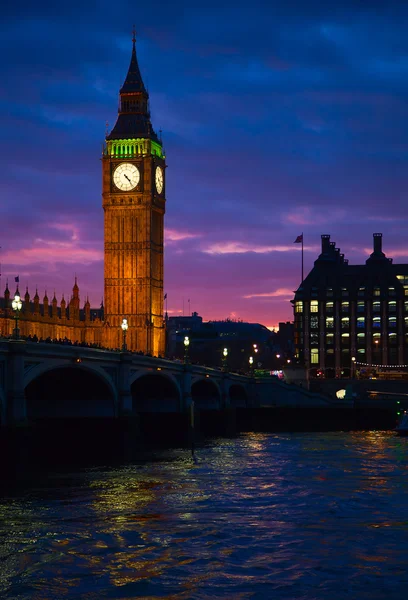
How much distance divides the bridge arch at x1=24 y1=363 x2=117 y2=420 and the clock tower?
73887 mm

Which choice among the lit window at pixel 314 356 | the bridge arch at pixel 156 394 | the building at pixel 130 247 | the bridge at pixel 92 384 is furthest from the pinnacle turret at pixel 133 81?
the bridge arch at pixel 156 394

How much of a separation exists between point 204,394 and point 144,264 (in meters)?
46.2

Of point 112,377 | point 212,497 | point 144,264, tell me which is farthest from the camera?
point 144,264

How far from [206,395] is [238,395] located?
17.5 m

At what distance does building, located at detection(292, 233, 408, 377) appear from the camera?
178000 millimetres

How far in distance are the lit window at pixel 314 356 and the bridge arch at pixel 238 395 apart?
173 feet

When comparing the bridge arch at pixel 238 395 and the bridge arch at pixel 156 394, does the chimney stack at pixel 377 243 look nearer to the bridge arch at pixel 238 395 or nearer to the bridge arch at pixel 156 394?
the bridge arch at pixel 238 395

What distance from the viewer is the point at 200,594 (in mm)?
28984

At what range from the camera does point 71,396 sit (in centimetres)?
7575

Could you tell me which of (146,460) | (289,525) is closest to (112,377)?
(146,460)

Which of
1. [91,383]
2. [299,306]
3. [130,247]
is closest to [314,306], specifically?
[299,306]

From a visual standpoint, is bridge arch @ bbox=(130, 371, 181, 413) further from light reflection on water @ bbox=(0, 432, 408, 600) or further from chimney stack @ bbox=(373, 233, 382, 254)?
chimney stack @ bbox=(373, 233, 382, 254)

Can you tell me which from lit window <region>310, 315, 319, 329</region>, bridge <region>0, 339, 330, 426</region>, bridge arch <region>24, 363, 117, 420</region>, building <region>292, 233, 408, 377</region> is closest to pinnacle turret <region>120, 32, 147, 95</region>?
building <region>292, 233, 408, 377</region>

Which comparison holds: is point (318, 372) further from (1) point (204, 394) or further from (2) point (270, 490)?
(2) point (270, 490)
